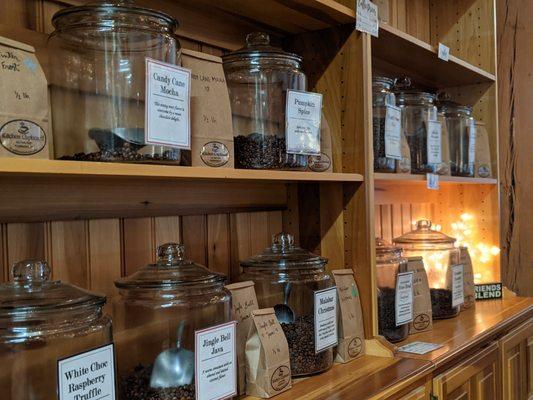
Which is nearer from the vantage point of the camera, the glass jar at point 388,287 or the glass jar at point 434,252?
the glass jar at point 388,287

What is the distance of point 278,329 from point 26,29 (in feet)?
2.51

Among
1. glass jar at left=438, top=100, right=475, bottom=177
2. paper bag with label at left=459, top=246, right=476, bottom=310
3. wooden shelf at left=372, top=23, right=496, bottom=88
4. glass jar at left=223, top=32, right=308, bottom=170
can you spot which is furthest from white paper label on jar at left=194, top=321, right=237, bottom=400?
glass jar at left=438, top=100, right=475, bottom=177

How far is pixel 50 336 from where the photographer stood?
3.06 ft

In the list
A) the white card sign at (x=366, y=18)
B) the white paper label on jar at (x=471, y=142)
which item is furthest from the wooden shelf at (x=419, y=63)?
the white paper label on jar at (x=471, y=142)

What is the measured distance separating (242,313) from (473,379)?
827 mm

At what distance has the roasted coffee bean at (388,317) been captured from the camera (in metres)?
1.72

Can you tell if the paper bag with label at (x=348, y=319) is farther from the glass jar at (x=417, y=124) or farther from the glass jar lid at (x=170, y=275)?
the glass jar at (x=417, y=124)

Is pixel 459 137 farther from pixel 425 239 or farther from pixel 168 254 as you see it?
pixel 168 254

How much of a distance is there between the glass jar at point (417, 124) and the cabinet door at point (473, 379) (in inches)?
23.6

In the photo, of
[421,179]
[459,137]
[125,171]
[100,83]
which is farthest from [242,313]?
[459,137]

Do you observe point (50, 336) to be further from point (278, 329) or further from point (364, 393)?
point (364, 393)

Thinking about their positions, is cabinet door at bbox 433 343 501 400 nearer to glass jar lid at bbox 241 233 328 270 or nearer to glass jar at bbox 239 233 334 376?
glass jar at bbox 239 233 334 376

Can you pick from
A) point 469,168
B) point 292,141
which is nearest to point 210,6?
point 292,141

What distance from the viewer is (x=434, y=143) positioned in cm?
202
